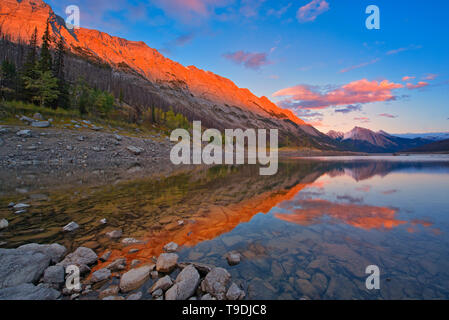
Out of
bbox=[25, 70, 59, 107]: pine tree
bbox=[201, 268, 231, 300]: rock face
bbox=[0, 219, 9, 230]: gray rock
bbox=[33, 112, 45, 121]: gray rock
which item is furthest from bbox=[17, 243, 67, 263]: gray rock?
bbox=[25, 70, 59, 107]: pine tree

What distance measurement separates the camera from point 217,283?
187 inches

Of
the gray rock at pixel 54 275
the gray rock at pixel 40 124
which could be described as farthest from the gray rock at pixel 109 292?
the gray rock at pixel 40 124

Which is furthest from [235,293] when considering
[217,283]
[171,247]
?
[171,247]

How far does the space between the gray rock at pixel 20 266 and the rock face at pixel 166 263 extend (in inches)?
116

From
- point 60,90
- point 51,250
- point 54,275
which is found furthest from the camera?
point 60,90

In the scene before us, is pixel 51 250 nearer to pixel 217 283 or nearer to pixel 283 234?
pixel 217 283

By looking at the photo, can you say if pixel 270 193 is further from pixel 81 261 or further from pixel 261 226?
pixel 81 261

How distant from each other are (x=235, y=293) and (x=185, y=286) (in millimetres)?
1186

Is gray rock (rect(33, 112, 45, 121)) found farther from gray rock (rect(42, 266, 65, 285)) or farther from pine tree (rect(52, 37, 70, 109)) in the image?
gray rock (rect(42, 266, 65, 285))

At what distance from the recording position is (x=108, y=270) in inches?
212

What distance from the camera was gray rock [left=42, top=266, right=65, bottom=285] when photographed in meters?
4.81

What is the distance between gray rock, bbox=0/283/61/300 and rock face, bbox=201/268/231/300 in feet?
11.0
